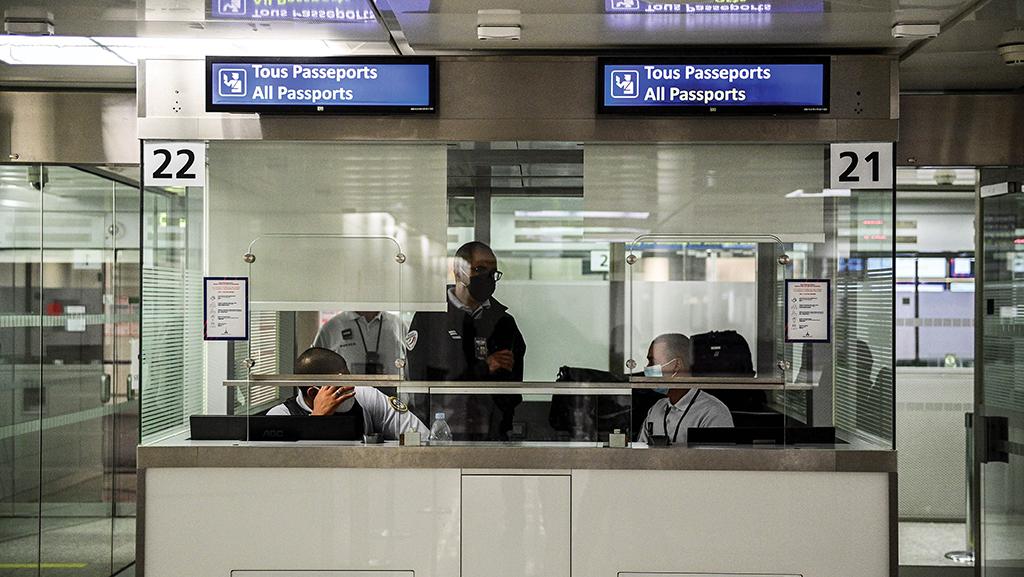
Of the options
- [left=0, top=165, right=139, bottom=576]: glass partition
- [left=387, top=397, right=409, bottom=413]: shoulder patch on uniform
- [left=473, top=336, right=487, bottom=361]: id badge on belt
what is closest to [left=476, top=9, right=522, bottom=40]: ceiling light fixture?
[left=473, top=336, right=487, bottom=361]: id badge on belt

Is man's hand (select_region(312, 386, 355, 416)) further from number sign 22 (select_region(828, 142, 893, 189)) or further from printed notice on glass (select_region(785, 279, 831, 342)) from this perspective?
number sign 22 (select_region(828, 142, 893, 189))

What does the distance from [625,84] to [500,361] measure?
4.63ft

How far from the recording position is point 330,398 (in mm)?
4879

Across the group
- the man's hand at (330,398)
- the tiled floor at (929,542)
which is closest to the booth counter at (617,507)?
the man's hand at (330,398)

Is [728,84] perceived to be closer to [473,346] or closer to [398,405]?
[473,346]

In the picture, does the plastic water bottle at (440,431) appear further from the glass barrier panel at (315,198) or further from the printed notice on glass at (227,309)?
the printed notice on glass at (227,309)

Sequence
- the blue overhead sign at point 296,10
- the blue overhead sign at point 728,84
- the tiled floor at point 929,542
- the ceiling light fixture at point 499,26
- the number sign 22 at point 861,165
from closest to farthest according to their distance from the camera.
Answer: the blue overhead sign at point 296,10 → the ceiling light fixture at point 499,26 → the blue overhead sign at point 728,84 → the number sign 22 at point 861,165 → the tiled floor at point 929,542

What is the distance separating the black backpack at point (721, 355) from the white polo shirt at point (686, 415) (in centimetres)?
12

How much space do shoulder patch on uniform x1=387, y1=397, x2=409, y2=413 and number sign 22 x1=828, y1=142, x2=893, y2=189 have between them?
2.28m

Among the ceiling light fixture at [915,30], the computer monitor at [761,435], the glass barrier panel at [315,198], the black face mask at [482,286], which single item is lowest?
the computer monitor at [761,435]

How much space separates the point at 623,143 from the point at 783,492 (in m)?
1.79

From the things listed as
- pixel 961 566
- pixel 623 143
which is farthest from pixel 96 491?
pixel 961 566

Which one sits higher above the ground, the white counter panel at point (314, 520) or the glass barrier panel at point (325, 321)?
the glass barrier panel at point (325, 321)

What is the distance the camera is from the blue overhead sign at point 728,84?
466 centimetres
